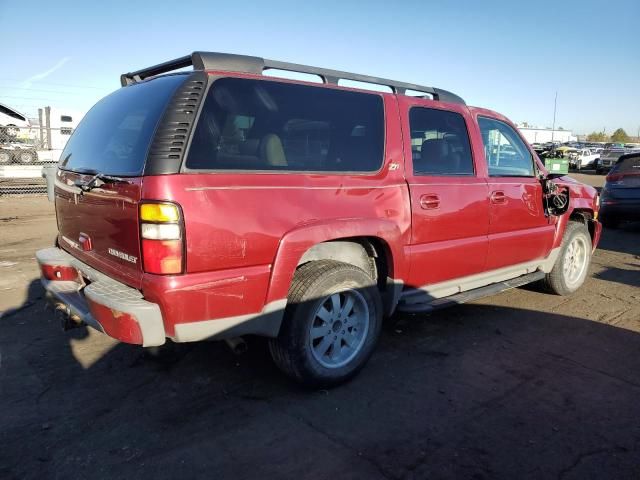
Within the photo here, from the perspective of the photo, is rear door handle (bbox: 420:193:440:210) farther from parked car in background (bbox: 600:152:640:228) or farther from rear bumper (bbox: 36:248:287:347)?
parked car in background (bbox: 600:152:640:228)

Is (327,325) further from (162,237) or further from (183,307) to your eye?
(162,237)

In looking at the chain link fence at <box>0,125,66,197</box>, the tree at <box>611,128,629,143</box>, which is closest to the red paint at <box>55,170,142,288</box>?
the chain link fence at <box>0,125,66,197</box>

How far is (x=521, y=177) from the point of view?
4.66m

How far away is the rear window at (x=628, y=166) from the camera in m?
9.60

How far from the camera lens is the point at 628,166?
9773mm

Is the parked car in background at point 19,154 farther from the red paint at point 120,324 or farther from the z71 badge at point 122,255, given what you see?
the red paint at point 120,324

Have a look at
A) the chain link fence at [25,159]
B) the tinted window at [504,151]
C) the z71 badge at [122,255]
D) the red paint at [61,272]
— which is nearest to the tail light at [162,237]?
the z71 badge at [122,255]

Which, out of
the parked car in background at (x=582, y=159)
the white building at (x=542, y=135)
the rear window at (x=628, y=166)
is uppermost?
the white building at (x=542, y=135)

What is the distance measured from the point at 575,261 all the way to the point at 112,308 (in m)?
5.10

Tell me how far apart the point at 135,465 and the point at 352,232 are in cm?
181

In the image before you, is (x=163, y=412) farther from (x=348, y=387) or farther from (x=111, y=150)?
(x=111, y=150)

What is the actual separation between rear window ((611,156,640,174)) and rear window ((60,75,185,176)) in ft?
31.9

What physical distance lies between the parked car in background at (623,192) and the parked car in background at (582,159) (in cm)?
2581

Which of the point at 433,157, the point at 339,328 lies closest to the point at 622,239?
the point at 433,157
